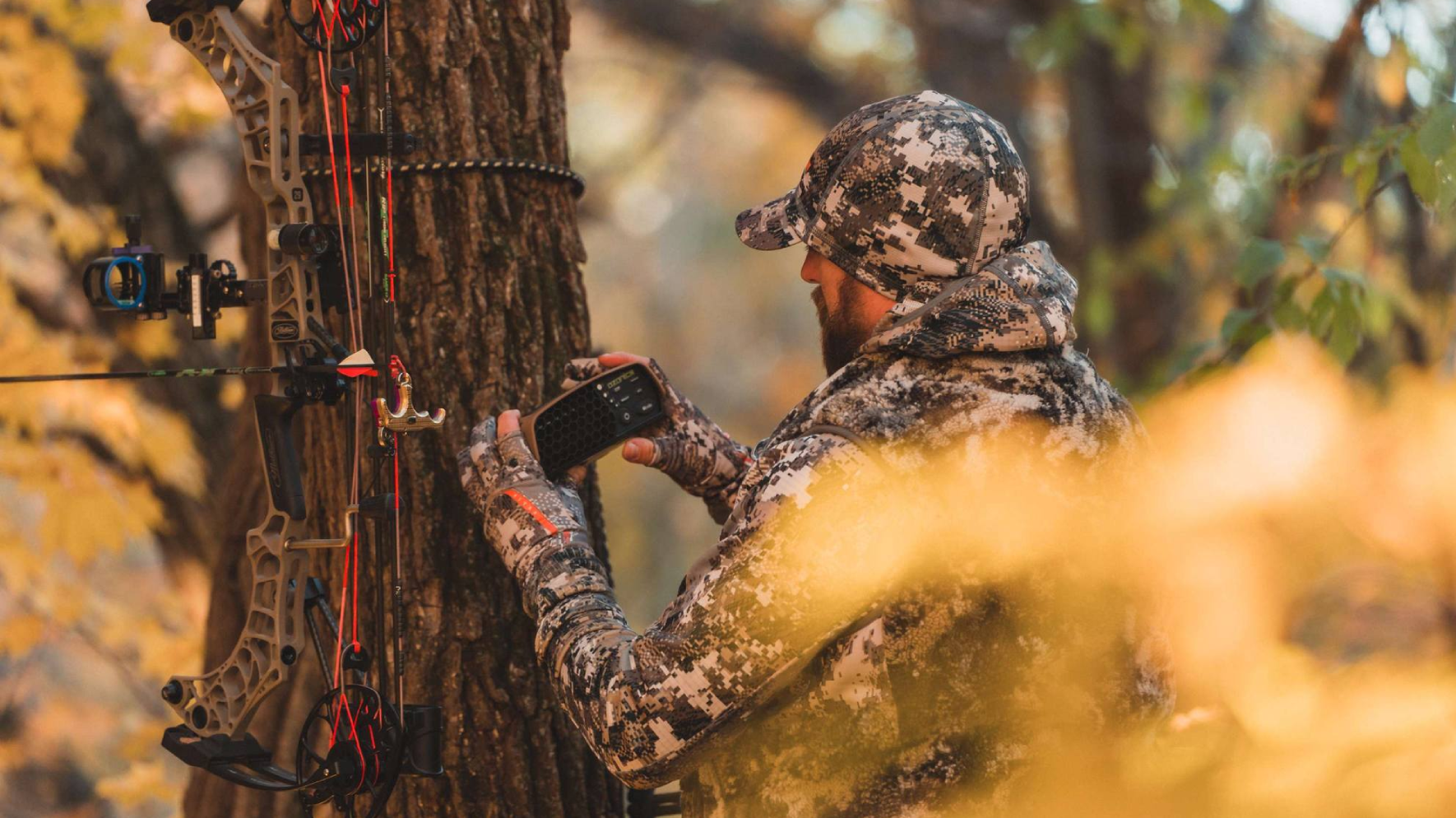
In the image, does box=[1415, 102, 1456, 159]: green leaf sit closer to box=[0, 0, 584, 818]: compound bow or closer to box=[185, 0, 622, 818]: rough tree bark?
box=[185, 0, 622, 818]: rough tree bark

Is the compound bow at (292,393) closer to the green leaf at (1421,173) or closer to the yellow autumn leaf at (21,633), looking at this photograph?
the green leaf at (1421,173)

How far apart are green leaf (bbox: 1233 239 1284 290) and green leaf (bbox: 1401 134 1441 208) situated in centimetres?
65

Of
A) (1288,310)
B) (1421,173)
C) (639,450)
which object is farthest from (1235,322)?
(639,450)

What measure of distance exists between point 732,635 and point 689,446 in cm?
66

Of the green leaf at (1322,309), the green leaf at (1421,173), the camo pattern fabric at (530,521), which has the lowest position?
the camo pattern fabric at (530,521)

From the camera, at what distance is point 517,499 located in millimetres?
2260

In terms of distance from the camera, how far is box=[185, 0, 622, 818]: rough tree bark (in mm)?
2553

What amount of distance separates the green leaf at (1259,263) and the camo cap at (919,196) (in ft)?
4.95

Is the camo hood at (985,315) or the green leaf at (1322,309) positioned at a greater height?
the green leaf at (1322,309)

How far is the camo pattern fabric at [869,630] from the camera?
1.88 m

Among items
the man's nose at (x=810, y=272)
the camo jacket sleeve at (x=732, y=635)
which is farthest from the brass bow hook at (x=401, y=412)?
the man's nose at (x=810, y=272)

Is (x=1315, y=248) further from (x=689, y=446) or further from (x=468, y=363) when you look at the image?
(x=468, y=363)

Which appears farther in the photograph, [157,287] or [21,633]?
[21,633]

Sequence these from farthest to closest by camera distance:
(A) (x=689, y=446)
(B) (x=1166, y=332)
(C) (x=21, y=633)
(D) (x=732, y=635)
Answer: (B) (x=1166, y=332) < (C) (x=21, y=633) < (A) (x=689, y=446) < (D) (x=732, y=635)
